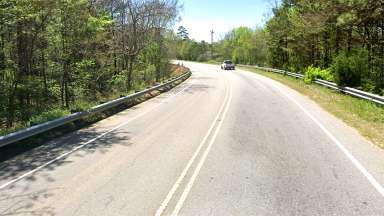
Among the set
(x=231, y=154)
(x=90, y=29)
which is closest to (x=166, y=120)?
(x=231, y=154)

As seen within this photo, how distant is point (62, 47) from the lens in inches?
1001

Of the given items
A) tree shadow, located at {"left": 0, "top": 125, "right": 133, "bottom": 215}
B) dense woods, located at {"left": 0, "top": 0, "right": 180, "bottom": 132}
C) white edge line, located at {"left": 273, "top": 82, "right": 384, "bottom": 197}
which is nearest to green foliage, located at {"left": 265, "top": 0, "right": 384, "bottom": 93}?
white edge line, located at {"left": 273, "top": 82, "right": 384, "bottom": 197}

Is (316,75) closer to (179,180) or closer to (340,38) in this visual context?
(340,38)

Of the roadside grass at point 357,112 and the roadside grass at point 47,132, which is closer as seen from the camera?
the roadside grass at point 47,132

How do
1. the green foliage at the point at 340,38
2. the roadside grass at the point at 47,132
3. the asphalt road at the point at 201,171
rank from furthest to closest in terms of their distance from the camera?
1. the green foliage at the point at 340,38
2. the roadside grass at the point at 47,132
3. the asphalt road at the point at 201,171

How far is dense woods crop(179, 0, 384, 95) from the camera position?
81.0ft

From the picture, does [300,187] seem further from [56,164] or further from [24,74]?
[24,74]

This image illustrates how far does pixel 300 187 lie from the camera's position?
764 centimetres

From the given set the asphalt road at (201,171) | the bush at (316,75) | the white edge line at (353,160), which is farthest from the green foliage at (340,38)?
the asphalt road at (201,171)

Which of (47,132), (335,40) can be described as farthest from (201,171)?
(335,40)

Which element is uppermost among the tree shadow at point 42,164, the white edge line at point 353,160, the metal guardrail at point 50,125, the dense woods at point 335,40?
the dense woods at point 335,40

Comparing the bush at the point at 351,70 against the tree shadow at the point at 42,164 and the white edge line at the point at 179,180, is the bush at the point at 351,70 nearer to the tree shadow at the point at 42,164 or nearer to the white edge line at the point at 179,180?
the white edge line at the point at 179,180

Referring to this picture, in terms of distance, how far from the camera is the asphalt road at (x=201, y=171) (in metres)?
6.80

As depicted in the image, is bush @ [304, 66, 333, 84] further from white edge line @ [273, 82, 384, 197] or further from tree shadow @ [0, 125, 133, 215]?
tree shadow @ [0, 125, 133, 215]
